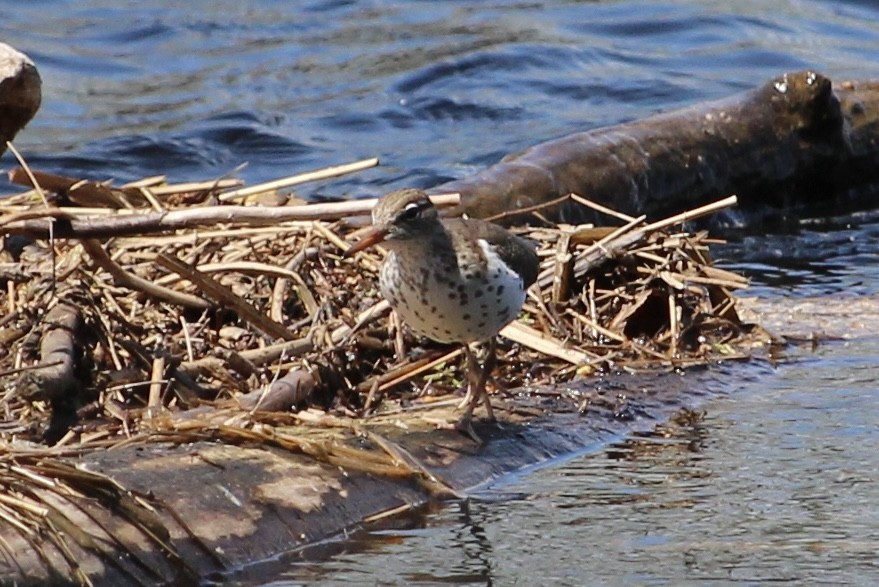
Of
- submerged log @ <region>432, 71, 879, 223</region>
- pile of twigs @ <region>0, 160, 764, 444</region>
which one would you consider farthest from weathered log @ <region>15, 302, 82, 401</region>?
submerged log @ <region>432, 71, 879, 223</region>

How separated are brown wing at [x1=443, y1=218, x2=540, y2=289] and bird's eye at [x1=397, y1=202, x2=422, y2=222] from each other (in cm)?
20

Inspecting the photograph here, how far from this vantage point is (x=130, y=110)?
13016 millimetres

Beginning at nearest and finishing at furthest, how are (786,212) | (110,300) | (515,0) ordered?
(110,300) → (786,212) → (515,0)

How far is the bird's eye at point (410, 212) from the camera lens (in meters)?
5.25

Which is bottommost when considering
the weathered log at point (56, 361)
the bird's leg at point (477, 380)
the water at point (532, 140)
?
the water at point (532, 140)

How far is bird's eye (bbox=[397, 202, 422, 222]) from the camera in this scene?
5247 millimetres

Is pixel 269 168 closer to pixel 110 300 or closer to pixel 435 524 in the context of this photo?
pixel 110 300

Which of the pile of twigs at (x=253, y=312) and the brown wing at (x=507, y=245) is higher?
the brown wing at (x=507, y=245)

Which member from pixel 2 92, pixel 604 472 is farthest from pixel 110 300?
pixel 604 472

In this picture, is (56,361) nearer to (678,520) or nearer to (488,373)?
(488,373)

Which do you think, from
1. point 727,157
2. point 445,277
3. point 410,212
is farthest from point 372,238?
point 727,157

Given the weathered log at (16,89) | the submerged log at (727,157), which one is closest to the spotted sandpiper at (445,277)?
the weathered log at (16,89)

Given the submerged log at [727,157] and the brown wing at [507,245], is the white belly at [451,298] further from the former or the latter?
the submerged log at [727,157]

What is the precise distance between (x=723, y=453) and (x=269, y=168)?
6893 mm
